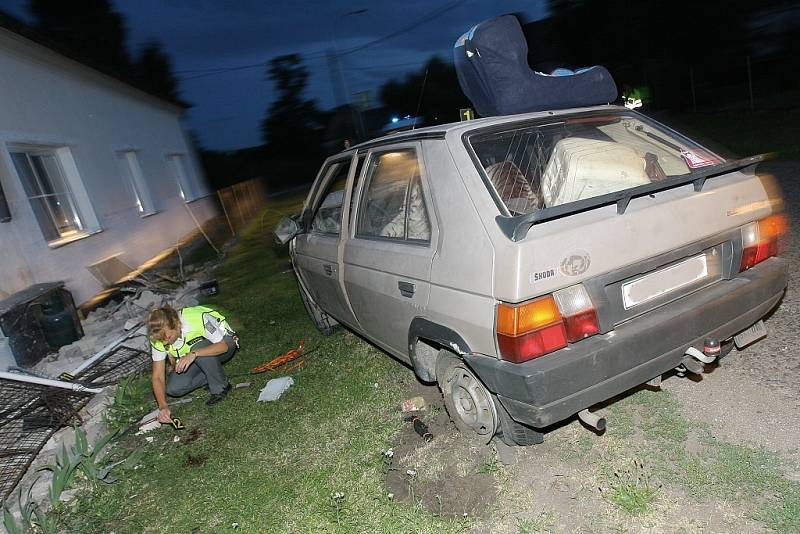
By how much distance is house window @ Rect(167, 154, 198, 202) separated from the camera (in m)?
14.6

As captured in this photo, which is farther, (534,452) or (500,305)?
(534,452)

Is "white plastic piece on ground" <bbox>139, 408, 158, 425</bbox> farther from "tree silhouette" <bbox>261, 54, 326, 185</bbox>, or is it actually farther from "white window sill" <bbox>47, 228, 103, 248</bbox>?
"tree silhouette" <bbox>261, 54, 326, 185</bbox>

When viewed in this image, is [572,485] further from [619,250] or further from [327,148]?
[327,148]

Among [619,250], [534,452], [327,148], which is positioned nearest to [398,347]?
[534,452]

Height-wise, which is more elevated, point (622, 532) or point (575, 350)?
point (575, 350)

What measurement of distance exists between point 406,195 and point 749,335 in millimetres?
2168

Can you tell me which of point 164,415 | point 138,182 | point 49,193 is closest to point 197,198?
point 138,182

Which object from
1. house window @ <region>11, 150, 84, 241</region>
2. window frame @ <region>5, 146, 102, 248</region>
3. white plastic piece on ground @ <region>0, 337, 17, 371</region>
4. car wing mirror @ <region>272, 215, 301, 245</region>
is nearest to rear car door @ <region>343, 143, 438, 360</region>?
car wing mirror @ <region>272, 215, 301, 245</region>

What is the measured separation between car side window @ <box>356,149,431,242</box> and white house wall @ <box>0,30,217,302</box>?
5266mm

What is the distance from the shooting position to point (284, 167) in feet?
143

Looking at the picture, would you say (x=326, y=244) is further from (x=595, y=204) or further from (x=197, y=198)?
(x=197, y=198)

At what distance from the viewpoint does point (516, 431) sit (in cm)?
258

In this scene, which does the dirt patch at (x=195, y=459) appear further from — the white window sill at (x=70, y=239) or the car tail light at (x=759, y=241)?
the white window sill at (x=70, y=239)

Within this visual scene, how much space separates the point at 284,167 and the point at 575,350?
1720 inches
